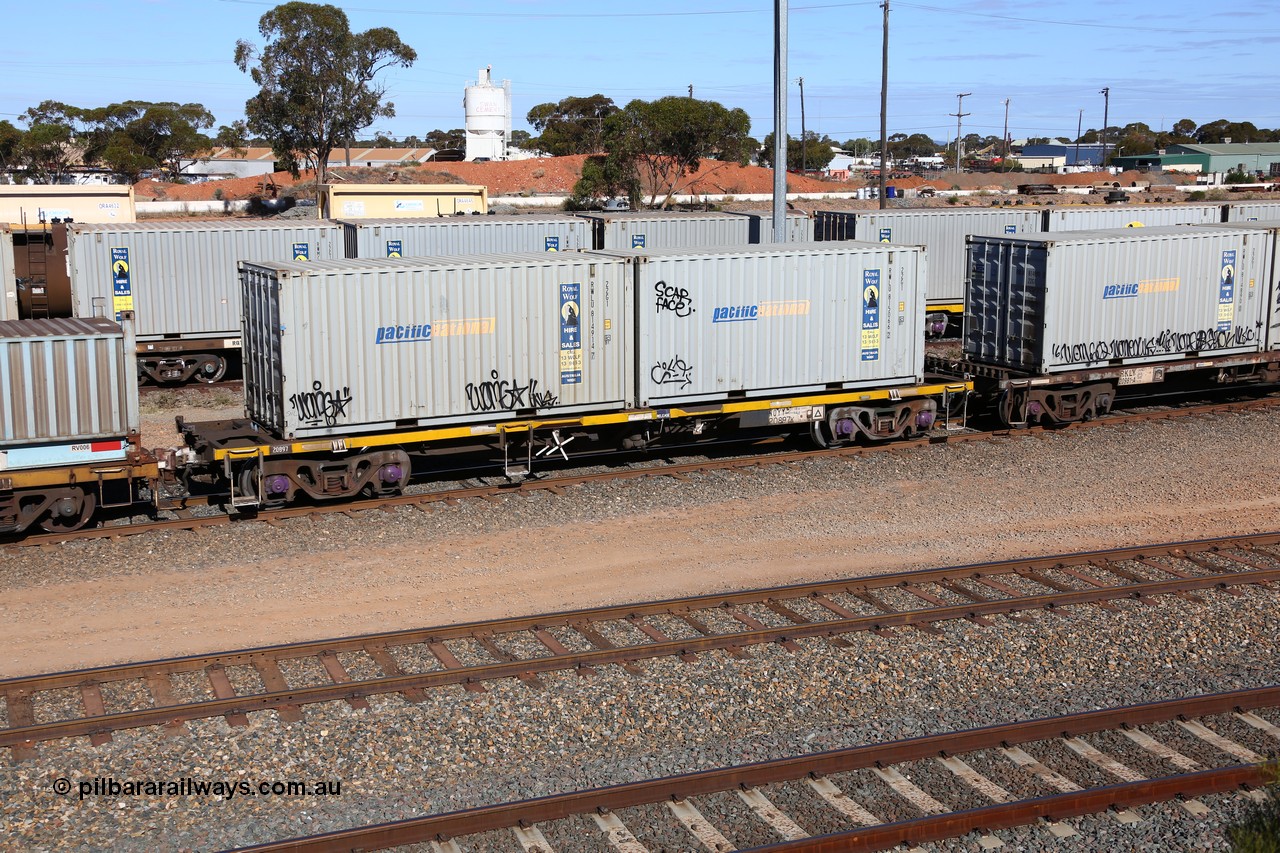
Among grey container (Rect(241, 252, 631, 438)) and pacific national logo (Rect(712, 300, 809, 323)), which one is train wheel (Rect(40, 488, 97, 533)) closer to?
grey container (Rect(241, 252, 631, 438))

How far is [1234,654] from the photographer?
35.1 ft

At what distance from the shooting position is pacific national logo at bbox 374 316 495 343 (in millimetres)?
15469

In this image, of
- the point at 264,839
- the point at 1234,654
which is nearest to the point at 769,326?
the point at 1234,654

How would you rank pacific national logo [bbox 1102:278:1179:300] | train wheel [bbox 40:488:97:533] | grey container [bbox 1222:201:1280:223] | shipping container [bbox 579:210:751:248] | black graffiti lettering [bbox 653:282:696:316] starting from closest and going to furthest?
train wheel [bbox 40:488:97:533], black graffiti lettering [bbox 653:282:696:316], pacific national logo [bbox 1102:278:1179:300], shipping container [bbox 579:210:751:248], grey container [bbox 1222:201:1280:223]

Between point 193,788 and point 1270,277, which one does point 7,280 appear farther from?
point 1270,277

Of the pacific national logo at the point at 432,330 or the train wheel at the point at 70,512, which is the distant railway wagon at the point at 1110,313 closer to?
the pacific national logo at the point at 432,330

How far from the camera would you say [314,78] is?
212ft

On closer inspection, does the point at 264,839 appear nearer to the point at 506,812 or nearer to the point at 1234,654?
the point at 506,812

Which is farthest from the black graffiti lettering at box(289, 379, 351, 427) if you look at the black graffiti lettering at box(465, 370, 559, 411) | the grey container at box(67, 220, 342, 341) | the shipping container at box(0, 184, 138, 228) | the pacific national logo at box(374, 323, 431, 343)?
the shipping container at box(0, 184, 138, 228)

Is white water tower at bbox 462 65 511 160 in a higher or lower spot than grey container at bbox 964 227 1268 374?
higher

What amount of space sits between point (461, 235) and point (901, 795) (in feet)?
68.7

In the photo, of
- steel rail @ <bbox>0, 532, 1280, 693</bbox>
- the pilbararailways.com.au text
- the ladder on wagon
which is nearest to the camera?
the pilbararailways.com.au text

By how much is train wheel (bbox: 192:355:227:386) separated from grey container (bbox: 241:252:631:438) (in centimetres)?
926

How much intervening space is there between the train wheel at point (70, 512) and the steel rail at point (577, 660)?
563 cm
